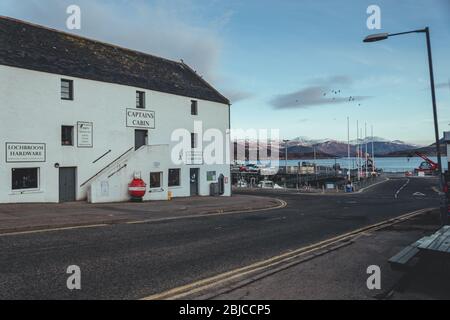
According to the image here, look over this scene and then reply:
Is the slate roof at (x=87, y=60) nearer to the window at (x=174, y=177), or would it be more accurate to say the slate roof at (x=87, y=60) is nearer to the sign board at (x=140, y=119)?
the sign board at (x=140, y=119)

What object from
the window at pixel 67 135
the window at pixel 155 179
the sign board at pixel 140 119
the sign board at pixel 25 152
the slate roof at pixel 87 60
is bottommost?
the window at pixel 155 179

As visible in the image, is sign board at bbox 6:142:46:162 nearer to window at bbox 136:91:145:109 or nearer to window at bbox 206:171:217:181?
window at bbox 136:91:145:109

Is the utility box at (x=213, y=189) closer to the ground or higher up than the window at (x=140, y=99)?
closer to the ground

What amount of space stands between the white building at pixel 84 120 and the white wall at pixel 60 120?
55mm

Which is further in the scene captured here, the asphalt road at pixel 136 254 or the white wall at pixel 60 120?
the white wall at pixel 60 120

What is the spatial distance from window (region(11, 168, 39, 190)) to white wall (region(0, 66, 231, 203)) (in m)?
0.34

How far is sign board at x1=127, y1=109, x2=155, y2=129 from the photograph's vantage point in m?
27.4

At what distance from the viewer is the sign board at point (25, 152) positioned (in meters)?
20.6

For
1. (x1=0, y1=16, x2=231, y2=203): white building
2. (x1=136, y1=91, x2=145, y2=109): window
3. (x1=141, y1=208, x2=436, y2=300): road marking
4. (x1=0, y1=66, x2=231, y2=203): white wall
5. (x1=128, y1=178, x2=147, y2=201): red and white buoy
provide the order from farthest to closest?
(x1=136, y1=91, x2=145, y2=109): window < (x1=128, y1=178, x2=147, y2=201): red and white buoy < (x1=0, y1=16, x2=231, y2=203): white building < (x1=0, y1=66, x2=231, y2=203): white wall < (x1=141, y1=208, x2=436, y2=300): road marking

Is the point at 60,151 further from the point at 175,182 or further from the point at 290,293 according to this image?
the point at 290,293

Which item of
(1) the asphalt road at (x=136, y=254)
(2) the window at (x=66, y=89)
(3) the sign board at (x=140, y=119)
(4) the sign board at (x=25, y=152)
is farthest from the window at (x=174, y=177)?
(1) the asphalt road at (x=136, y=254)

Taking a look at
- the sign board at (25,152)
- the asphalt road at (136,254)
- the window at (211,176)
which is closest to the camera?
the asphalt road at (136,254)

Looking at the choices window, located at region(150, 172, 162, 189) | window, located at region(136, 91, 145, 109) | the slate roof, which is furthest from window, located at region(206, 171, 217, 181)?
window, located at region(136, 91, 145, 109)
